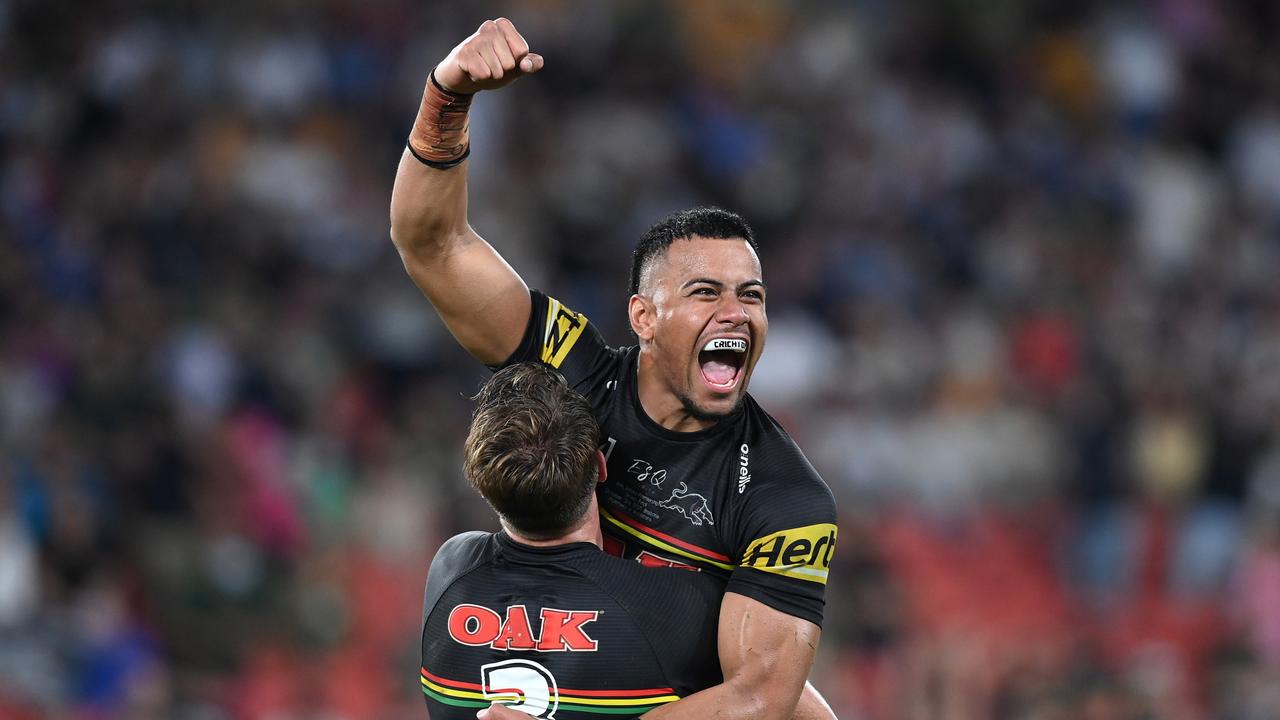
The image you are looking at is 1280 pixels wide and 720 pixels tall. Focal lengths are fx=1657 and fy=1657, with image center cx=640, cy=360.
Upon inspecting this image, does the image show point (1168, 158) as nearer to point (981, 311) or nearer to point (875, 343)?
point (981, 311)

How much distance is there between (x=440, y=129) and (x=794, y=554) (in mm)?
1417

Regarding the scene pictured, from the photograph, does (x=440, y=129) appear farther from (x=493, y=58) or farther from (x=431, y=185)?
(x=493, y=58)

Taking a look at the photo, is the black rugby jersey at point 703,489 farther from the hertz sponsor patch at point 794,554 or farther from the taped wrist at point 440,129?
the taped wrist at point 440,129

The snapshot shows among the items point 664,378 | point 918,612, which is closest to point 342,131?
point 918,612

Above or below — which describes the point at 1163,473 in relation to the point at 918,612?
above

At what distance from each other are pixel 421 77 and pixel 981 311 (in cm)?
480

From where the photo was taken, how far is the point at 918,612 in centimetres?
1031

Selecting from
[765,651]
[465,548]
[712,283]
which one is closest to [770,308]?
[712,283]

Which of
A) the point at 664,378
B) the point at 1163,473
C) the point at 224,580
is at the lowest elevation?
the point at 664,378

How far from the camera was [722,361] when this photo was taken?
14.5ft

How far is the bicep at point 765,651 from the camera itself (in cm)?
405

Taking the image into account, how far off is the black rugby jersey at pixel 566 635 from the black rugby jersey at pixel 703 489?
17 centimetres

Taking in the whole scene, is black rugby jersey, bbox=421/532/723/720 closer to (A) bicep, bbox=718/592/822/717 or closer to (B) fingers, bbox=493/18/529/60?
(A) bicep, bbox=718/592/822/717

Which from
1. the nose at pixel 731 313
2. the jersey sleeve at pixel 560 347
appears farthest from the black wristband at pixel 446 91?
the nose at pixel 731 313
